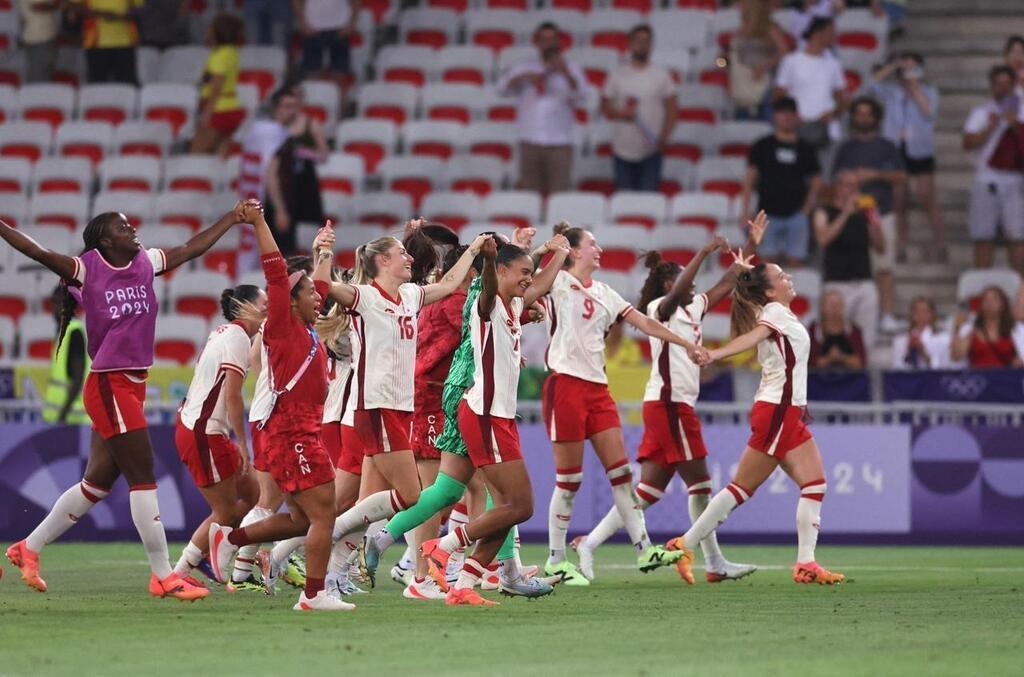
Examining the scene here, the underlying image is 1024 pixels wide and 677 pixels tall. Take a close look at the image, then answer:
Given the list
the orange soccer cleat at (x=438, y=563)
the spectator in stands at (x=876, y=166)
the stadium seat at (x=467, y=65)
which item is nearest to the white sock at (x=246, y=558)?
the orange soccer cleat at (x=438, y=563)

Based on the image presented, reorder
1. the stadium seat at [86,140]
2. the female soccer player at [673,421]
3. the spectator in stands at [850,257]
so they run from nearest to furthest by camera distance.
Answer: the female soccer player at [673,421]
the spectator in stands at [850,257]
the stadium seat at [86,140]

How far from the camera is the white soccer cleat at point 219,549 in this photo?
465 inches

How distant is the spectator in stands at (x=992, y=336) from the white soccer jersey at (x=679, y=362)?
603 cm

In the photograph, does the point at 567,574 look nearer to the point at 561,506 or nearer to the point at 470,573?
the point at 561,506

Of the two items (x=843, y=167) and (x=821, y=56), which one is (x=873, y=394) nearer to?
(x=843, y=167)

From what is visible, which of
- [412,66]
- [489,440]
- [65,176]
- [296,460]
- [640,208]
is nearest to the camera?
[296,460]

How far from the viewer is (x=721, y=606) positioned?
11.1 meters

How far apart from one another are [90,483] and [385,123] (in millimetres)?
13129

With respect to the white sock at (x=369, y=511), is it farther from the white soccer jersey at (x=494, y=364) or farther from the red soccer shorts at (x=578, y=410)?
the red soccer shorts at (x=578, y=410)

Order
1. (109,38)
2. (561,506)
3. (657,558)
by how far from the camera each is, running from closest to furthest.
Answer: (657,558) < (561,506) < (109,38)

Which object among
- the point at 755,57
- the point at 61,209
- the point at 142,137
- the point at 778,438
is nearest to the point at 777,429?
the point at 778,438

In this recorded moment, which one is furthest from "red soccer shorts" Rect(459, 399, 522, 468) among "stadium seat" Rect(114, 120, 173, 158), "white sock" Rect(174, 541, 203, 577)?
"stadium seat" Rect(114, 120, 173, 158)

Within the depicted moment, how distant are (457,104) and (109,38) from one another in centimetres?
492

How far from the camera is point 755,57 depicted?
23.2 meters
